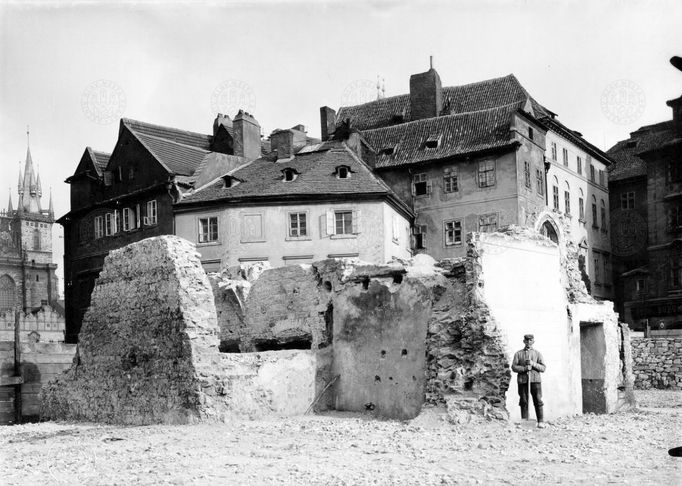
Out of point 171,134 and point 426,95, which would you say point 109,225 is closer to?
point 171,134

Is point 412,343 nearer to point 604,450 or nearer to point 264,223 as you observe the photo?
point 604,450

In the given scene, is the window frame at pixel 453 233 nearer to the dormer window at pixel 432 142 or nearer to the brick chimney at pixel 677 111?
the dormer window at pixel 432 142

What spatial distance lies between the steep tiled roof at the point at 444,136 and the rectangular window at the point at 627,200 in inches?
608

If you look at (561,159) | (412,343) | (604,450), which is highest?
(561,159)

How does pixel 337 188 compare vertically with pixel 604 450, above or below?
above

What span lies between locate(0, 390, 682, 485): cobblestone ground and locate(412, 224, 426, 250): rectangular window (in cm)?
2629

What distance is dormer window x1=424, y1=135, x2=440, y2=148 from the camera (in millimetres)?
42875

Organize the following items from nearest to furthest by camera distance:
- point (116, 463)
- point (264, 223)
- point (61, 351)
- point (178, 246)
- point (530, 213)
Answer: point (116, 463), point (178, 246), point (61, 351), point (264, 223), point (530, 213)

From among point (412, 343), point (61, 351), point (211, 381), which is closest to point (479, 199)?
point (61, 351)

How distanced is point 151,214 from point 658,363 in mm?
23812

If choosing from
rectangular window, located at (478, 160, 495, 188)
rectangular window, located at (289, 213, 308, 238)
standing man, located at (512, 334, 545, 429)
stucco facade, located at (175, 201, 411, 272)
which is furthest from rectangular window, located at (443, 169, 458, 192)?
standing man, located at (512, 334, 545, 429)

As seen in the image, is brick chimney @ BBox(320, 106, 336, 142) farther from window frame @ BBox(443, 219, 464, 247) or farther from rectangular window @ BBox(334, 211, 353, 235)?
rectangular window @ BBox(334, 211, 353, 235)

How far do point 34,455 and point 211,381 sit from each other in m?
3.96

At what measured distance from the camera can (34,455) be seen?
41.8ft
